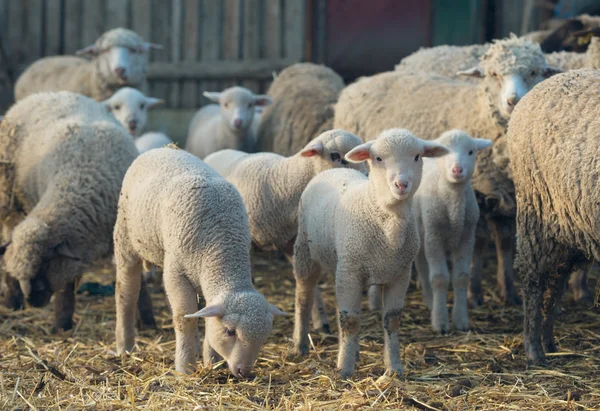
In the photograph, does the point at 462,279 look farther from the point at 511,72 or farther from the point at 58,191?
the point at 58,191

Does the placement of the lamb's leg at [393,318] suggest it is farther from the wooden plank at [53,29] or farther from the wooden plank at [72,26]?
the wooden plank at [53,29]

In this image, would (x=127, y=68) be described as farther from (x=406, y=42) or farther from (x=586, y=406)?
(x=586, y=406)

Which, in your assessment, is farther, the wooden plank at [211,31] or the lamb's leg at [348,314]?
the wooden plank at [211,31]

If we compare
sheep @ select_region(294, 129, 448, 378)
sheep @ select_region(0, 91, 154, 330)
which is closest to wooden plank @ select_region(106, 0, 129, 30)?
sheep @ select_region(0, 91, 154, 330)

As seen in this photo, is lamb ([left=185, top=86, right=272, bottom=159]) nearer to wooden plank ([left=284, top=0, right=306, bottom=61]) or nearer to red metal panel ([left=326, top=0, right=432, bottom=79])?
wooden plank ([left=284, top=0, right=306, bottom=61])

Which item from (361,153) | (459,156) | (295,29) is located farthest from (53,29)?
(361,153)

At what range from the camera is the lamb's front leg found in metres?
6.47

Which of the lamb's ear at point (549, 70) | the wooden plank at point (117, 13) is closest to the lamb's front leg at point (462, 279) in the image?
the lamb's ear at point (549, 70)

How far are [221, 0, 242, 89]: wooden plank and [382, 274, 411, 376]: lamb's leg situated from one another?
6.41m

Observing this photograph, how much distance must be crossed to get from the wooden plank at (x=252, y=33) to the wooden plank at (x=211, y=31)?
0.33 m

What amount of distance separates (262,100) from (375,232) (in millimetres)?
4189

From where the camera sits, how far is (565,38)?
9.26 m

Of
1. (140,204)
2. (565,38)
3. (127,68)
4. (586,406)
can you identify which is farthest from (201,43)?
→ (586,406)

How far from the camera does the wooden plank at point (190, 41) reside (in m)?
11.3
